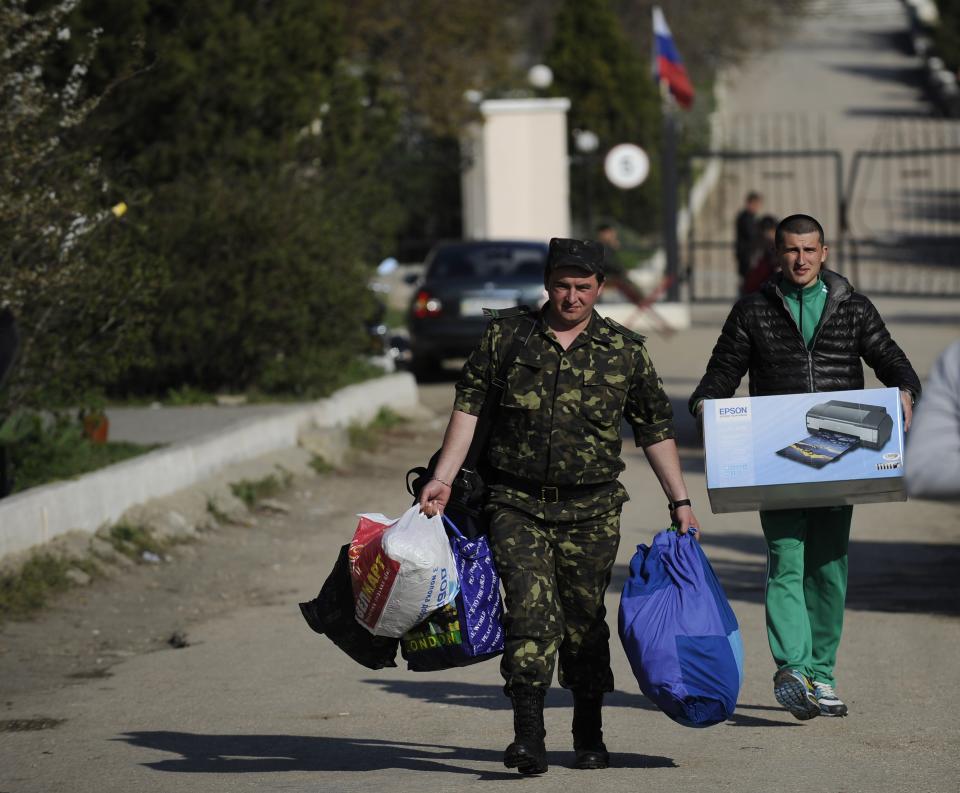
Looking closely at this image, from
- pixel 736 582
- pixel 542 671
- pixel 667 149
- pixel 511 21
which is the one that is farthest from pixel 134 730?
pixel 511 21

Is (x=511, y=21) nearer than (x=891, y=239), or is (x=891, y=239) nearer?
(x=891, y=239)

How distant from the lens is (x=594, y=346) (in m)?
5.99

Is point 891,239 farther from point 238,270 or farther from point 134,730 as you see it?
point 134,730

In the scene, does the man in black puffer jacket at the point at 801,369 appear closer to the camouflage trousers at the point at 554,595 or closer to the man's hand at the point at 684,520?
the man's hand at the point at 684,520

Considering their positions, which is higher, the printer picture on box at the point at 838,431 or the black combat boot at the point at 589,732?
the printer picture on box at the point at 838,431

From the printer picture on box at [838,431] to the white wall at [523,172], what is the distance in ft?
75.2

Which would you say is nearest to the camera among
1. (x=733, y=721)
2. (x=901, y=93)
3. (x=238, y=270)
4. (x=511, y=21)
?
(x=733, y=721)

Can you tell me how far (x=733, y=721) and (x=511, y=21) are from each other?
154 ft

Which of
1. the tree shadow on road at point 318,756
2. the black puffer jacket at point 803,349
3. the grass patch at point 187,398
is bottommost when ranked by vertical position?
the grass patch at point 187,398

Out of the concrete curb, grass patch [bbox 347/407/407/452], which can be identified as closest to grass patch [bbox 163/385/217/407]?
the concrete curb

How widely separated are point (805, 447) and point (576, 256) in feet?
3.66

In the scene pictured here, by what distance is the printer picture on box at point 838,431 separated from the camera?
20.8 ft

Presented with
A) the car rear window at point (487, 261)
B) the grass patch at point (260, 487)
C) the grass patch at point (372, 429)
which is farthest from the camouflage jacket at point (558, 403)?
the car rear window at point (487, 261)

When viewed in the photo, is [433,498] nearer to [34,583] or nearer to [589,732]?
[589,732]
